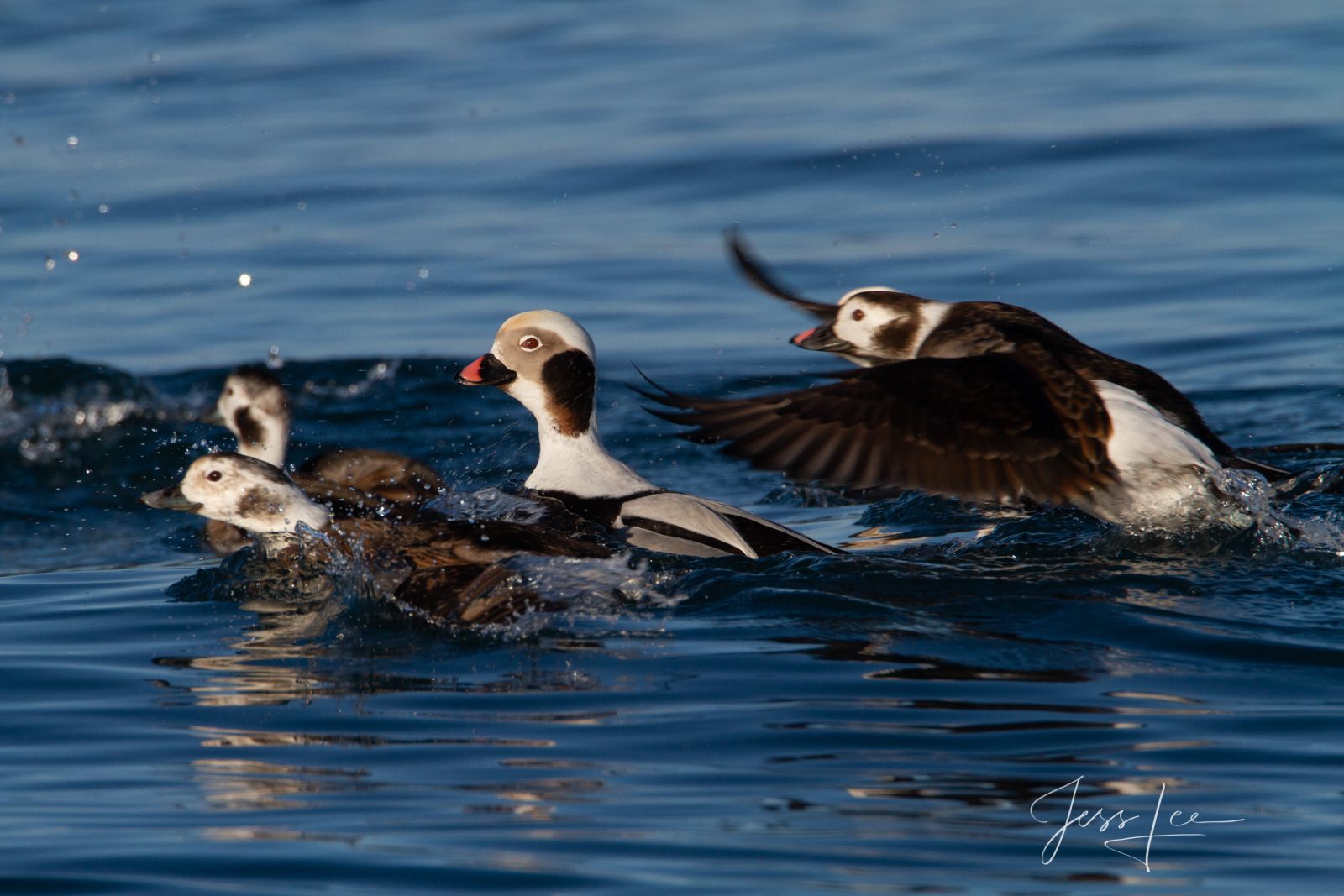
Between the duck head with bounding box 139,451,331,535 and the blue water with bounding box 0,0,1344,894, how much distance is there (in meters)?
0.43

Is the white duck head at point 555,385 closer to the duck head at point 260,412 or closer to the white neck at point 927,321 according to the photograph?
the white neck at point 927,321

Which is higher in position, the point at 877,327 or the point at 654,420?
the point at 877,327

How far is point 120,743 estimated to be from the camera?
143 inches

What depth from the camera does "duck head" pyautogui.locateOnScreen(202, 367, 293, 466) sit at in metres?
7.37

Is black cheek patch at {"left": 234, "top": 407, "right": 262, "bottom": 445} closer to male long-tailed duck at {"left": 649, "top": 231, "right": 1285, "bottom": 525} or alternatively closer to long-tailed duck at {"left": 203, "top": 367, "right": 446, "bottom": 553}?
long-tailed duck at {"left": 203, "top": 367, "right": 446, "bottom": 553}

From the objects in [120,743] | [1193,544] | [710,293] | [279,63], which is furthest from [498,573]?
[279,63]

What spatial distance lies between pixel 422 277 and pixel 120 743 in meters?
7.29

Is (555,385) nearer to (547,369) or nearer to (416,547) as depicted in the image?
(547,369)

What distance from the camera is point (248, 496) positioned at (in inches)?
223

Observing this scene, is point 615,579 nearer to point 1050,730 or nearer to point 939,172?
point 1050,730

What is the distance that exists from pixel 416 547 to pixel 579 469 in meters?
1.16

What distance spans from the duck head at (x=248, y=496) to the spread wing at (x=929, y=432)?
4.92ft
